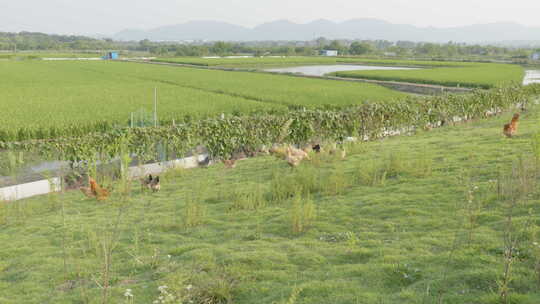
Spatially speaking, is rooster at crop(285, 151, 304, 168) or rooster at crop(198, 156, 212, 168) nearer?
rooster at crop(285, 151, 304, 168)

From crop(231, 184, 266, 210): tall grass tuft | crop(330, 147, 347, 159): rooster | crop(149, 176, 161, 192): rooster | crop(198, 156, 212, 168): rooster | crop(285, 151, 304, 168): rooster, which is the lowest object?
crop(198, 156, 212, 168): rooster

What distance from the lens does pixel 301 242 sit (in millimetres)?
5000

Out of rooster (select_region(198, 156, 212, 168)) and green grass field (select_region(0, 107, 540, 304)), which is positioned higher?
green grass field (select_region(0, 107, 540, 304))

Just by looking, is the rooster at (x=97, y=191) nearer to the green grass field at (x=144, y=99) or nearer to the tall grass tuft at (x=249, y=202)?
the tall grass tuft at (x=249, y=202)

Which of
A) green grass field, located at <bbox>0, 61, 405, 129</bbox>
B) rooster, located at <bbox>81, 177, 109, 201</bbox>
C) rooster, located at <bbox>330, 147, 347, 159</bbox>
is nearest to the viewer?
rooster, located at <bbox>81, 177, 109, 201</bbox>

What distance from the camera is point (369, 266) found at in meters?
4.15

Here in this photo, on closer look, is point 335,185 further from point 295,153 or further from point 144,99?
point 144,99

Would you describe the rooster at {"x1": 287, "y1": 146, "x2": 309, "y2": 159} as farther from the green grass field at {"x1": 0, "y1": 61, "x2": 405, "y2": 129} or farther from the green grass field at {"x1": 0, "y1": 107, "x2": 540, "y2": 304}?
the green grass field at {"x1": 0, "y1": 61, "x2": 405, "y2": 129}

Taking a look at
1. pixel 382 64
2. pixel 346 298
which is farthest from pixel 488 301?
pixel 382 64

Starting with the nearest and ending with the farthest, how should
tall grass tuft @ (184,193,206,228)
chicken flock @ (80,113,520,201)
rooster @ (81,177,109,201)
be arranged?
tall grass tuft @ (184,193,206,228)
rooster @ (81,177,109,201)
chicken flock @ (80,113,520,201)

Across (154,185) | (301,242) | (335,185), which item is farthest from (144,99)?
(301,242)

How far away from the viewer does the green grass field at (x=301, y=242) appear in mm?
3797

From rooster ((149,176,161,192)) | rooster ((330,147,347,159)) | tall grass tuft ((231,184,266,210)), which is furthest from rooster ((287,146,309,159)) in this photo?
rooster ((149,176,161,192))

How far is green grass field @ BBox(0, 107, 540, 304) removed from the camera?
3.80m
